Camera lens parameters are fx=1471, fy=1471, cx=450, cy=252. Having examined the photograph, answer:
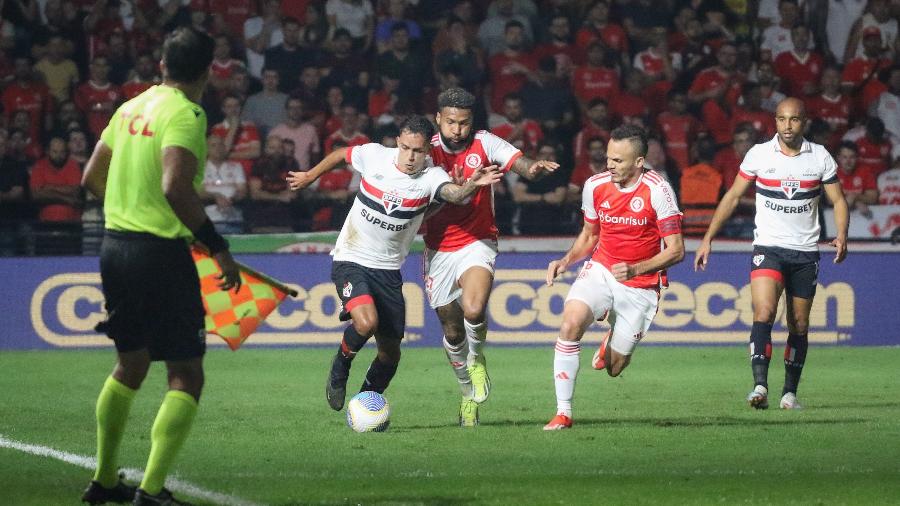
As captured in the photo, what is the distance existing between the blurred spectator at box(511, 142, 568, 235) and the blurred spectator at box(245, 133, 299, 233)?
2.70 metres

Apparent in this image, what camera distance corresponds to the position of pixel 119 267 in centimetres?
630

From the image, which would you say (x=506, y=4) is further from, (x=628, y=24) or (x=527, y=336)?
(x=527, y=336)

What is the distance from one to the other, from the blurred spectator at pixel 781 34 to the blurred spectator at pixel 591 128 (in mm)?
2840

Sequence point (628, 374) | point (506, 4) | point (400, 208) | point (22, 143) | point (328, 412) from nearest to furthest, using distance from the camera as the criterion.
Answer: point (400, 208)
point (328, 412)
point (628, 374)
point (22, 143)
point (506, 4)

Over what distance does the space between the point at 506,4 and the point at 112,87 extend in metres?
5.26

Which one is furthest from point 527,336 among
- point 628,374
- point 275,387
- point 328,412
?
point 328,412

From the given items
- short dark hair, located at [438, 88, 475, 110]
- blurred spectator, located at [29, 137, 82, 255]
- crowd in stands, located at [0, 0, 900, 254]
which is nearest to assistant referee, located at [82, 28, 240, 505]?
short dark hair, located at [438, 88, 475, 110]

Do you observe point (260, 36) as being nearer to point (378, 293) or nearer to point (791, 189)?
point (791, 189)

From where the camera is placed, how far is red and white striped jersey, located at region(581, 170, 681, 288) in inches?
398

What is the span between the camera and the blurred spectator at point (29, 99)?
18.2 metres

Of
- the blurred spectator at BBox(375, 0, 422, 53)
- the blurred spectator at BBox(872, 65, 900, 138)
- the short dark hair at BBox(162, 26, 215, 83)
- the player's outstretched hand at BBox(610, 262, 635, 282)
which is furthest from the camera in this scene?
the blurred spectator at BBox(872, 65, 900, 138)

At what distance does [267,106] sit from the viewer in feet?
61.2

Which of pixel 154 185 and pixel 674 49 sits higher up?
pixel 154 185

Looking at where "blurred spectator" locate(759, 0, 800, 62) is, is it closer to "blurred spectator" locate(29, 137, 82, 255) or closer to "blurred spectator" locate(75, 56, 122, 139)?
"blurred spectator" locate(75, 56, 122, 139)
